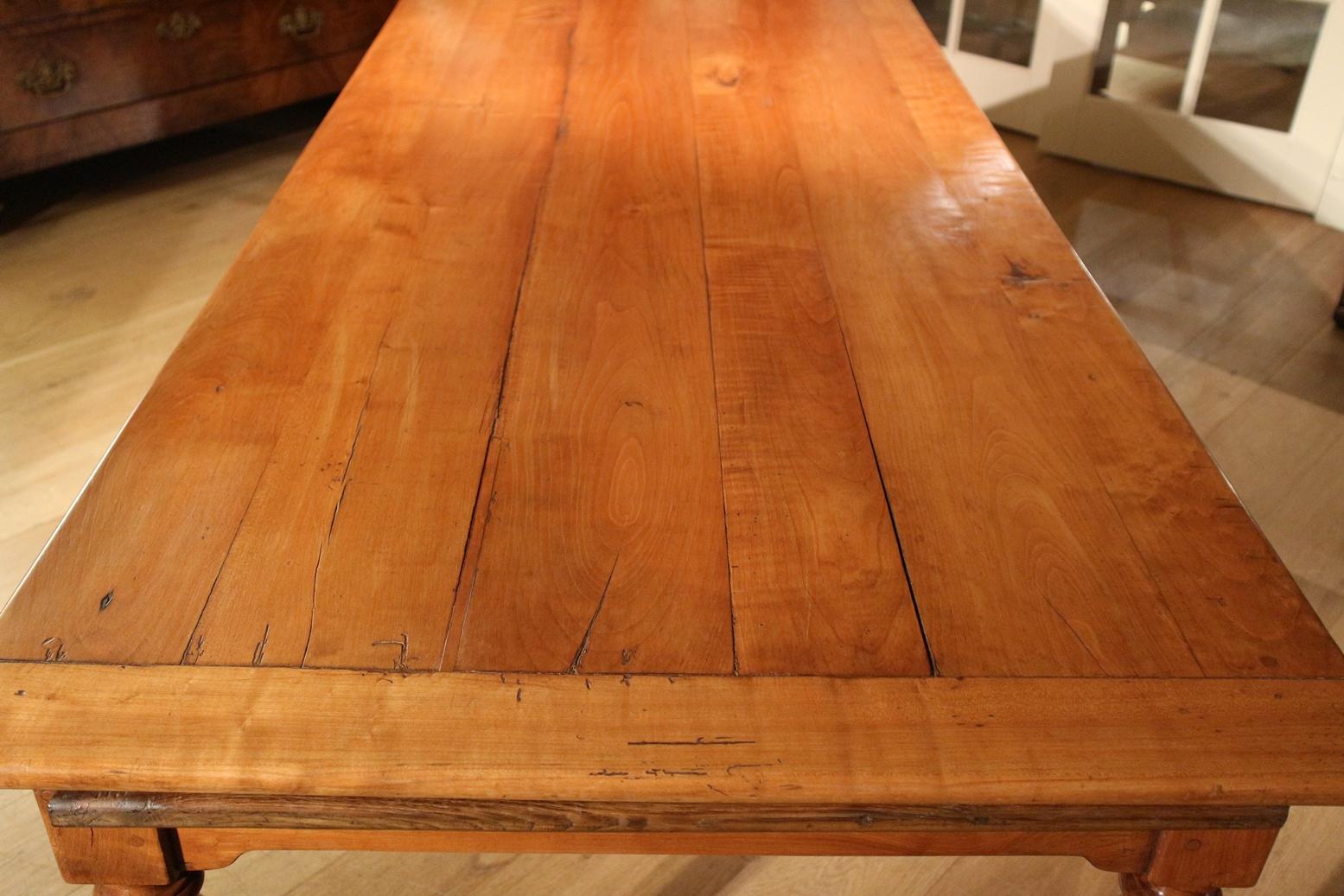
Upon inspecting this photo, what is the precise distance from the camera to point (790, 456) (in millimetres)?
908

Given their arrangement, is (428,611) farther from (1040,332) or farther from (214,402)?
(1040,332)

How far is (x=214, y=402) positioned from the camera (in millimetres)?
959

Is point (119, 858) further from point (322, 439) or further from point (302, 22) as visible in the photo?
point (302, 22)

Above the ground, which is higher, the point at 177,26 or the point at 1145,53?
the point at 177,26

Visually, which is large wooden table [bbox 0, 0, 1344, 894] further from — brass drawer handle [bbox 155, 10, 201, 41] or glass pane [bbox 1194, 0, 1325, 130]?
glass pane [bbox 1194, 0, 1325, 130]

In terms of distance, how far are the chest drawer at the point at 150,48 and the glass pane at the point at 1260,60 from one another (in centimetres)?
180

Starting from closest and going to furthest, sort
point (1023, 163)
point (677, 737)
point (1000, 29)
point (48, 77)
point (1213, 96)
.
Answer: point (677, 737)
point (48, 77)
point (1213, 96)
point (1023, 163)
point (1000, 29)

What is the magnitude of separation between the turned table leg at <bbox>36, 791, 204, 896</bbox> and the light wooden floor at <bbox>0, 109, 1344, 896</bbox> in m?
0.43

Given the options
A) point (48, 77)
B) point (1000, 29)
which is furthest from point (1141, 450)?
point (1000, 29)

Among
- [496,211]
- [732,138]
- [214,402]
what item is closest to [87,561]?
[214,402]

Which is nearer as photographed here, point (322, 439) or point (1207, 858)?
point (1207, 858)

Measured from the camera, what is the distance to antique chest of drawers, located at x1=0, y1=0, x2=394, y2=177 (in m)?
2.24

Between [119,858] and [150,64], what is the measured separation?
2.03 meters

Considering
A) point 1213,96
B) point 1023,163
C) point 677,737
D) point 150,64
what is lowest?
point 1023,163
